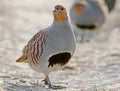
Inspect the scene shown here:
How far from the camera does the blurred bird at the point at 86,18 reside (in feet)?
37.2

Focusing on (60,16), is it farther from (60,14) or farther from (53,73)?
(53,73)

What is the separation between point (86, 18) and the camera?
11.4 metres

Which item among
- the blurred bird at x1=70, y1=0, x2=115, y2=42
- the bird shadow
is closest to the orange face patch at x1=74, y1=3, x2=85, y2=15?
the blurred bird at x1=70, y1=0, x2=115, y2=42

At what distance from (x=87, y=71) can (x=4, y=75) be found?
1.54 metres

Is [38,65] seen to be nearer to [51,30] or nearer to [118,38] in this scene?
[51,30]

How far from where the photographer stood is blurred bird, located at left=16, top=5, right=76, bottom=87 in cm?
549

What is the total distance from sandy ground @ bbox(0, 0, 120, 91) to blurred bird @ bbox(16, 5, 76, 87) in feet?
0.91

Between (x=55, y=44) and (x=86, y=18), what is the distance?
19.6 ft

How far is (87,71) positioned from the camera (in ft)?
24.2

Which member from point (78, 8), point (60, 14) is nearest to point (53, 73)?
point (60, 14)

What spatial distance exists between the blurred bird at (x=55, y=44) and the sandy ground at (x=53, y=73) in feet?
0.91

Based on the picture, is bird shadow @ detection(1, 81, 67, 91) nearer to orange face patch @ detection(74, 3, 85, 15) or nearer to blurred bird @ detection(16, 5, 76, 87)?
blurred bird @ detection(16, 5, 76, 87)

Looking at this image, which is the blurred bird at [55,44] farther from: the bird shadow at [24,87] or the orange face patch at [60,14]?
the bird shadow at [24,87]

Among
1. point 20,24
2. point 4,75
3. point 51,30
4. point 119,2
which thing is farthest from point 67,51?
point 119,2
